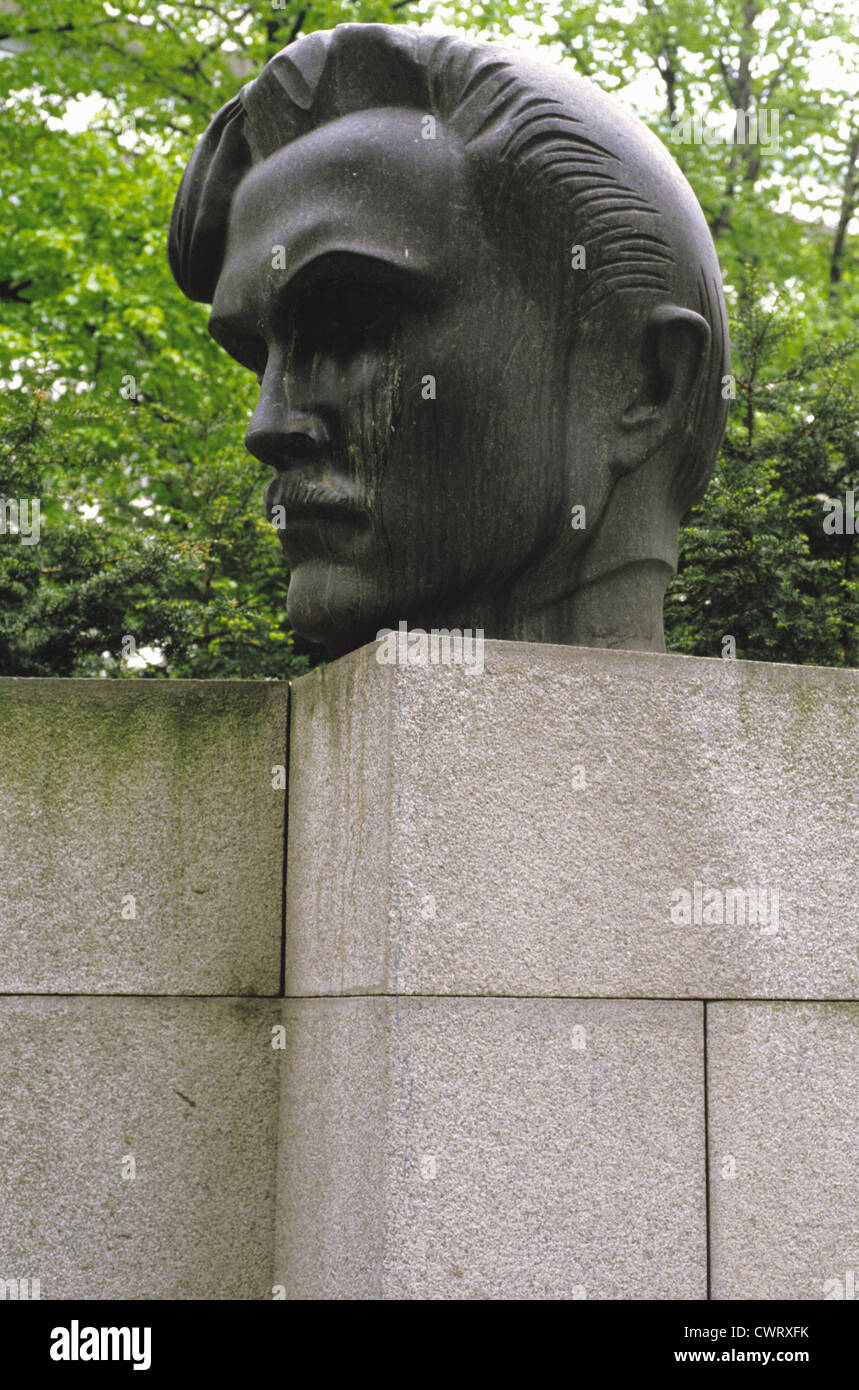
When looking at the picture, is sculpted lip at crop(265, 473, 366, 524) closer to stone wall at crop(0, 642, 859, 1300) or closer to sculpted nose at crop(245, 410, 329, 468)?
sculpted nose at crop(245, 410, 329, 468)

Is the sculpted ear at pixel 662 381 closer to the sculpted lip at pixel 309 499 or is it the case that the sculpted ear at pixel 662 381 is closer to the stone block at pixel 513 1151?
the sculpted lip at pixel 309 499

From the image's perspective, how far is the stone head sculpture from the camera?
161 inches

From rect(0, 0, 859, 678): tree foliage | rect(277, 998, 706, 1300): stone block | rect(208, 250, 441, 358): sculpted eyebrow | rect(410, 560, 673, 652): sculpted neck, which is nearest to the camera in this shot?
rect(277, 998, 706, 1300): stone block

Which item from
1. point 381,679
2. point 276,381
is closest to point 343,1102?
point 381,679

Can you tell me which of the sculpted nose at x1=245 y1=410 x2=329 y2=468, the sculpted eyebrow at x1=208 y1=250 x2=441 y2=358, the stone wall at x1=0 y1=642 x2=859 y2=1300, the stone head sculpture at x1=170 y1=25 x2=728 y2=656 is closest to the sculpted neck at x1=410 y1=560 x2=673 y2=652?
the stone head sculpture at x1=170 y1=25 x2=728 y2=656

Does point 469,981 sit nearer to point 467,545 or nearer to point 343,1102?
point 343,1102

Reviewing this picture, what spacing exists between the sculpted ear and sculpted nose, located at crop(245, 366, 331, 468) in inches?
34.9

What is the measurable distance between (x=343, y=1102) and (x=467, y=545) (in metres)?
1.58

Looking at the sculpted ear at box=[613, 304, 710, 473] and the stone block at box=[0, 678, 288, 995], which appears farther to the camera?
the sculpted ear at box=[613, 304, 710, 473]

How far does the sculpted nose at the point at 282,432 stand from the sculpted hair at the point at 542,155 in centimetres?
74

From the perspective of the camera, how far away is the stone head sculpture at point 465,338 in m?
4.10

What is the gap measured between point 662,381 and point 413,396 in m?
0.79

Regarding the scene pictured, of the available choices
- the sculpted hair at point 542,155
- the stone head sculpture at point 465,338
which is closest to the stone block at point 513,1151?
the stone head sculpture at point 465,338

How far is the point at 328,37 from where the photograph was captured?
4328 millimetres
